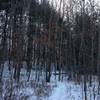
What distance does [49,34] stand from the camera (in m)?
30.7

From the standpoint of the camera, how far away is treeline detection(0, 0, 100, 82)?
30672 millimetres

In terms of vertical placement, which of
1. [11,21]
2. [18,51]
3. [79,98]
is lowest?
[79,98]

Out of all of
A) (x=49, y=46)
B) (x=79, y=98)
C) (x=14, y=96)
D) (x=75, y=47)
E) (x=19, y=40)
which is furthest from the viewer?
(x=75, y=47)

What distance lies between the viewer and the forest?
2984 cm

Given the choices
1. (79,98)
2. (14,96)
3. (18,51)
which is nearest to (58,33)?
(18,51)

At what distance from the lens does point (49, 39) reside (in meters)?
31.0

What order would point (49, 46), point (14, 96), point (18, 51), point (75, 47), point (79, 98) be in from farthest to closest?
point (75, 47), point (49, 46), point (18, 51), point (79, 98), point (14, 96)

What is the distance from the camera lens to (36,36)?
33.4m

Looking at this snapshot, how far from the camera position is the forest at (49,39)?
29841 mm

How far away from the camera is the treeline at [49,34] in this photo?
3067 cm

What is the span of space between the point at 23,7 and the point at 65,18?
9873 mm

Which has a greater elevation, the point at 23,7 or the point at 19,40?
the point at 23,7

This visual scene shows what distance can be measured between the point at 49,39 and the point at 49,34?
55cm

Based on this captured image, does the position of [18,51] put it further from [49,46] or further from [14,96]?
[14,96]
